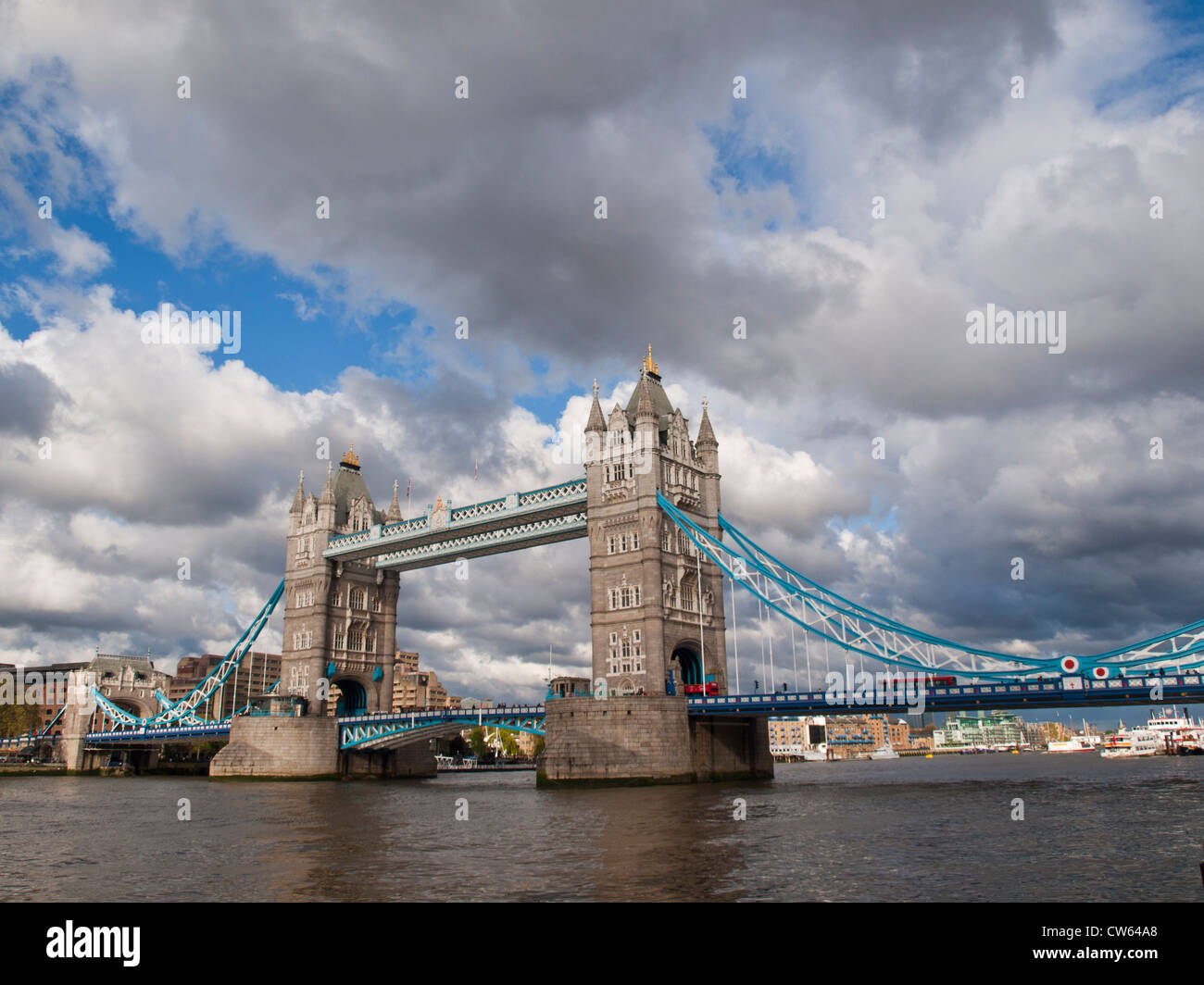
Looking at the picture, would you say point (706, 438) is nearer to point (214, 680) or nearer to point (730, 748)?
point (730, 748)

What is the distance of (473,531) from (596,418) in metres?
18.6

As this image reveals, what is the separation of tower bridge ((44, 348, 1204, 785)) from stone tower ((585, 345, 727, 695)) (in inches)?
5.8

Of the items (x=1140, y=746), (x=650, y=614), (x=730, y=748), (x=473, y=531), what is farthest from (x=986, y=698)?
(x=1140, y=746)

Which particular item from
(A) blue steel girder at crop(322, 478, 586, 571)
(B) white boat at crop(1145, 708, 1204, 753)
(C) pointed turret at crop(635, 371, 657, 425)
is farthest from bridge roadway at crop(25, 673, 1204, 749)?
(B) white boat at crop(1145, 708, 1204, 753)

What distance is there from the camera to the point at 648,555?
65.9 metres

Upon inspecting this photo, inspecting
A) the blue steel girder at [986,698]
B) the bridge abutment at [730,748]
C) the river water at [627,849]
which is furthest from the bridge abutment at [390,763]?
the blue steel girder at [986,698]

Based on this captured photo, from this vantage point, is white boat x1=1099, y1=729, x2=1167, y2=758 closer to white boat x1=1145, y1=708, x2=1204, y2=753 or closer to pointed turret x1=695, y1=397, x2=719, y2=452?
white boat x1=1145, y1=708, x2=1204, y2=753

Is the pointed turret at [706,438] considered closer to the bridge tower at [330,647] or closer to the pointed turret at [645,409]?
the pointed turret at [645,409]

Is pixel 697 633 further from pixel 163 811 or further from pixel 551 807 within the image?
pixel 163 811

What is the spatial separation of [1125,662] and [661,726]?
1089 inches

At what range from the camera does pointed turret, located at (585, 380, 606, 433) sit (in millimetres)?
70719
